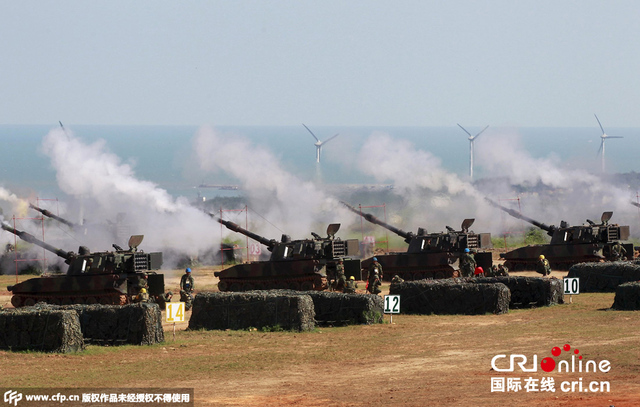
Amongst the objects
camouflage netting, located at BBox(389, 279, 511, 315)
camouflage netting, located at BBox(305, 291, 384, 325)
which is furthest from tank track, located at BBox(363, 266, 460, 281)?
camouflage netting, located at BBox(305, 291, 384, 325)

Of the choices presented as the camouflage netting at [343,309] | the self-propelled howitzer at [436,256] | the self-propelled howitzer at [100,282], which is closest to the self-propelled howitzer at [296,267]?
the self-propelled howitzer at [436,256]

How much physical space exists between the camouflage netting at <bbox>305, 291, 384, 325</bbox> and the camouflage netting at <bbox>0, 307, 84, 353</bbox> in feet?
25.9

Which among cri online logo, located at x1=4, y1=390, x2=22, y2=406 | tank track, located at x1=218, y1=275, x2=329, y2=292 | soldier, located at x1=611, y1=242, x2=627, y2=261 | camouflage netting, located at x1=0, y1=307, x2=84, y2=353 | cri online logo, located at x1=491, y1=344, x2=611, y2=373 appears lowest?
cri online logo, located at x1=4, y1=390, x2=22, y2=406

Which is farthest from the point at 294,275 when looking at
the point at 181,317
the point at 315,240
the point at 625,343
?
the point at 625,343

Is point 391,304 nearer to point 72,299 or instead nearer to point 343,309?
point 343,309

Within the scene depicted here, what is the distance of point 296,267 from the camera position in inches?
1847

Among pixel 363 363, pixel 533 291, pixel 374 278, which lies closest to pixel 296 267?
pixel 374 278

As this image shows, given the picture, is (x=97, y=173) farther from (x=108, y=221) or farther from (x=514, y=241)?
(x=514, y=241)

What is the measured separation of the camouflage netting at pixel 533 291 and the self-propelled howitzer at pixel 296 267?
12427 millimetres

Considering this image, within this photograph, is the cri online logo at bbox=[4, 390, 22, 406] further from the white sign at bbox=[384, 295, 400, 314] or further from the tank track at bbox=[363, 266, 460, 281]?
the tank track at bbox=[363, 266, 460, 281]

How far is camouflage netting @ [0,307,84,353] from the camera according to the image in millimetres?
24547

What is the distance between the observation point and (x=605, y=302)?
35.6 meters

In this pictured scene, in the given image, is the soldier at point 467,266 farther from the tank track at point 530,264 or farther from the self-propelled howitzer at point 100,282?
the self-propelled howitzer at point 100,282

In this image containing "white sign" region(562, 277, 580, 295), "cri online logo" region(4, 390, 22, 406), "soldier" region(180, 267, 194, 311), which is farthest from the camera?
"soldier" region(180, 267, 194, 311)
